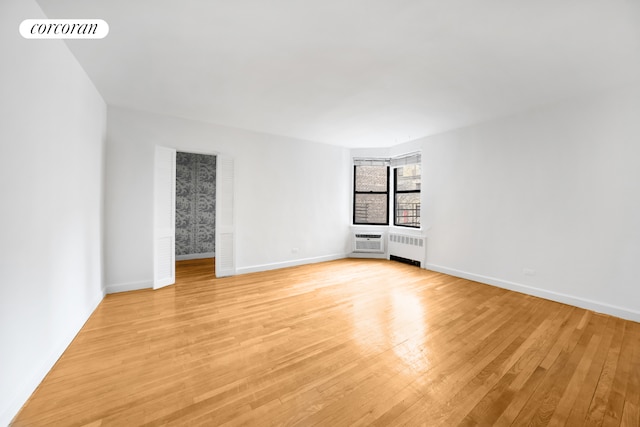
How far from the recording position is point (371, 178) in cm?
594

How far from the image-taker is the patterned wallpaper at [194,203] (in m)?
5.77

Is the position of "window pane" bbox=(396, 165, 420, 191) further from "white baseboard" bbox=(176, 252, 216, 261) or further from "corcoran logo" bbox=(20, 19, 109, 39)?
"corcoran logo" bbox=(20, 19, 109, 39)

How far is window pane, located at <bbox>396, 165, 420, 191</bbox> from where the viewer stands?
17.4ft

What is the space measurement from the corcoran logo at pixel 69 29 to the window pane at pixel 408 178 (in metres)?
5.07

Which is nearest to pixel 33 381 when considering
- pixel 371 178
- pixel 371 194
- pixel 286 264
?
pixel 286 264

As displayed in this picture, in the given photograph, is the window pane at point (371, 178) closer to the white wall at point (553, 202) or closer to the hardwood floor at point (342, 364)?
the white wall at point (553, 202)

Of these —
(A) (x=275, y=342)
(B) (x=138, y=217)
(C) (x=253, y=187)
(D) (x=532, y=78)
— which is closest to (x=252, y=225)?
(C) (x=253, y=187)

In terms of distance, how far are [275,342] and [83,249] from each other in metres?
2.22

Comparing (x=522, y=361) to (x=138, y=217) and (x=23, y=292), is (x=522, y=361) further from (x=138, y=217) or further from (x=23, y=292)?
(x=138, y=217)

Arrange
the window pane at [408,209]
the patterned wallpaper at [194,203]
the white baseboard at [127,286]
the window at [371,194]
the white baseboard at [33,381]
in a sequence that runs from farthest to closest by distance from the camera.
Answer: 1. the window at [371,194]
2. the patterned wallpaper at [194,203]
3. the window pane at [408,209]
4. the white baseboard at [127,286]
5. the white baseboard at [33,381]

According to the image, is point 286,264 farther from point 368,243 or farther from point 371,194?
point 371,194

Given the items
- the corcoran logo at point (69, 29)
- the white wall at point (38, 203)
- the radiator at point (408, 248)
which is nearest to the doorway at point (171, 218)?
the white wall at point (38, 203)

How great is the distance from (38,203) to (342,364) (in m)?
2.44

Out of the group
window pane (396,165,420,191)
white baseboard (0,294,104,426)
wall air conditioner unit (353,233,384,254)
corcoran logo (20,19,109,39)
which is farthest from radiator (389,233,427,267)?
corcoran logo (20,19,109,39)
